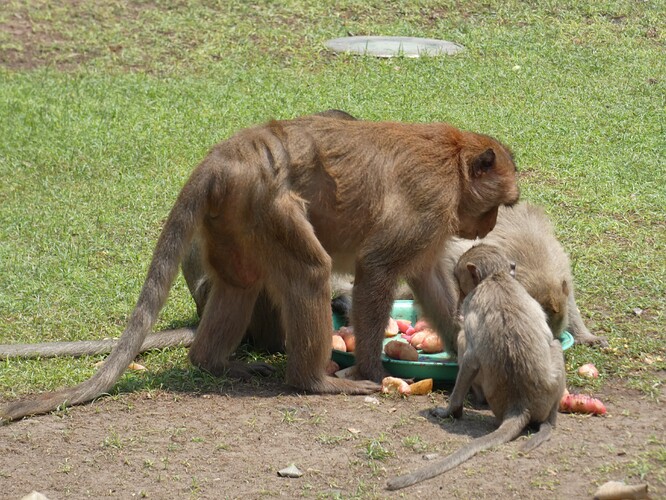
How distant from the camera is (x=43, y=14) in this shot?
615 inches

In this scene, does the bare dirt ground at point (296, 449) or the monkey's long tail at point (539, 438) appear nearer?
the bare dirt ground at point (296, 449)

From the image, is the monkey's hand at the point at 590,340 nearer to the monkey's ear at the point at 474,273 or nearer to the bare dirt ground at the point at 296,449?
the bare dirt ground at the point at 296,449

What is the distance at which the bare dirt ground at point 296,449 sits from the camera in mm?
5039

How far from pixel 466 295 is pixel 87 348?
2.62 metres

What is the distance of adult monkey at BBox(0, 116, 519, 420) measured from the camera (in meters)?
6.20

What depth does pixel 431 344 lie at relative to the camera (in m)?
7.35

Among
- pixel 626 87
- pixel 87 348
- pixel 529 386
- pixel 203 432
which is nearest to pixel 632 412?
pixel 529 386

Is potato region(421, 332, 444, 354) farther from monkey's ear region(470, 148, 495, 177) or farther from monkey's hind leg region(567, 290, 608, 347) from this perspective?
monkey's ear region(470, 148, 495, 177)

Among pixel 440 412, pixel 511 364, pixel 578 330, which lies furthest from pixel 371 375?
pixel 578 330

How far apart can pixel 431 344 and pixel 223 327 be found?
151 cm

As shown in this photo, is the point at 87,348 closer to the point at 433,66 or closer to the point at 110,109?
the point at 110,109

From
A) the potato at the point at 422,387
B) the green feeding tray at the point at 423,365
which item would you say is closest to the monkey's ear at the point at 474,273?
the green feeding tray at the point at 423,365

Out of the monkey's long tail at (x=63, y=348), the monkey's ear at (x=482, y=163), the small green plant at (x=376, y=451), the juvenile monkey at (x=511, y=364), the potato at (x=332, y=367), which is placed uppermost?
the monkey's ear at (x=482, y=163)

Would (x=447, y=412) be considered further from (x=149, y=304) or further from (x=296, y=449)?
(x=149, y=304)
